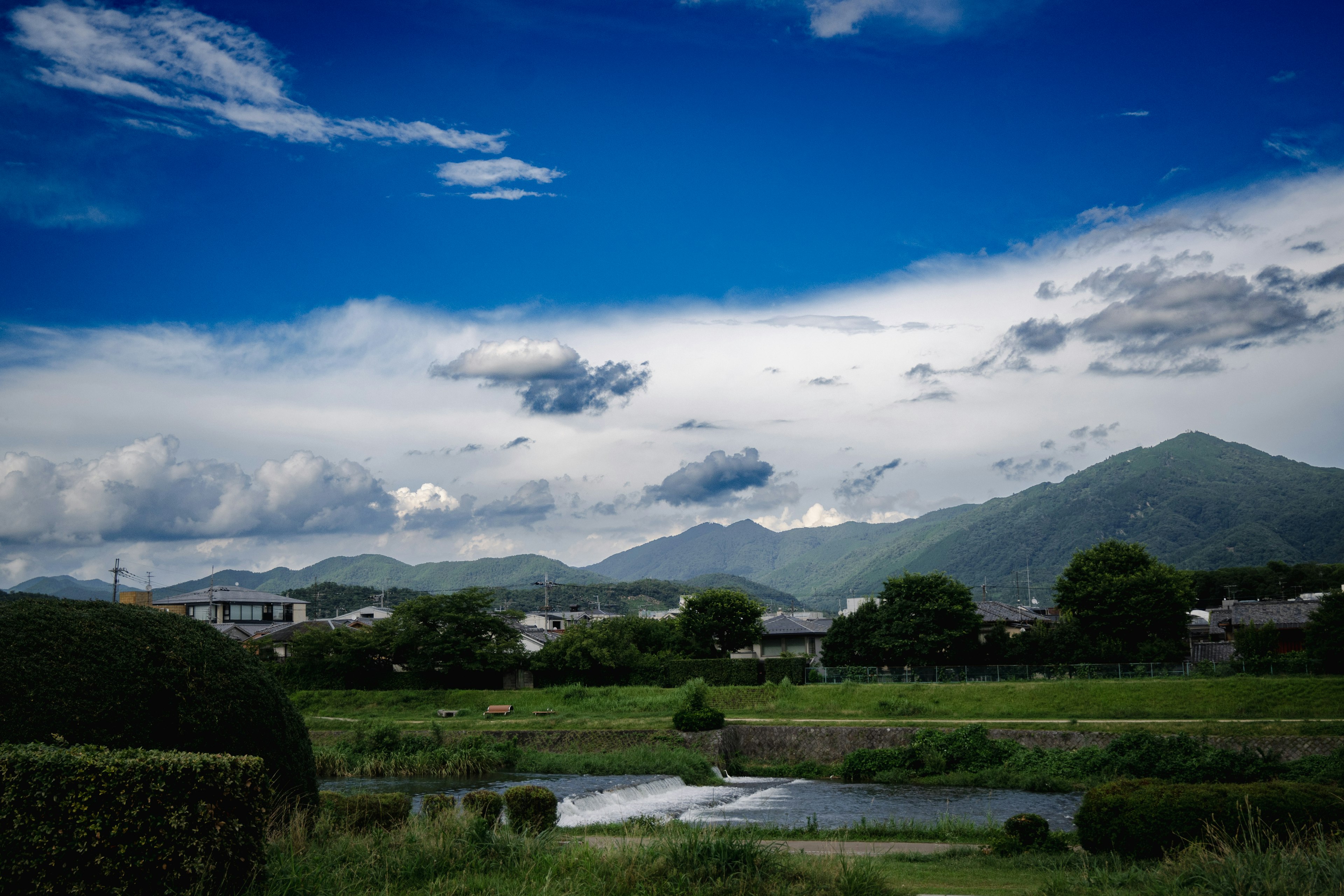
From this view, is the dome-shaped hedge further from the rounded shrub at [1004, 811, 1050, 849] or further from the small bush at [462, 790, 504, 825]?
the rounded shrub at [1004, 811, 1050, 849]

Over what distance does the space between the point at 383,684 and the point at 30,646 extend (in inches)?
1964

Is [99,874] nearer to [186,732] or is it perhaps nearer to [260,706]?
[186,732]

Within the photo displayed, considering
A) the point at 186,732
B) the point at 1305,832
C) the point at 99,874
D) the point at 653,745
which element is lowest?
the point at 653,745

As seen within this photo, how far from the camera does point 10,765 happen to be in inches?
354

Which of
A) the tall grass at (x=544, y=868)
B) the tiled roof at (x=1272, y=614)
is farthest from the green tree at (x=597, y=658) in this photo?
the tall grass at (x=544, y=868)

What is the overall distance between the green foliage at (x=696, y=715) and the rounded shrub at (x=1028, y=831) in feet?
83.2

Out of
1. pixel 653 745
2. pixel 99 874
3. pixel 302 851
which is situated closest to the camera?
pixel 99 874

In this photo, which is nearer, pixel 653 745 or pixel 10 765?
pixel 10 765

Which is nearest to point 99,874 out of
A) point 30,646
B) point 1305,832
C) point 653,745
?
point 30,646

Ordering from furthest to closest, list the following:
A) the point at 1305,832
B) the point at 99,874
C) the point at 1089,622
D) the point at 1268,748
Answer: the point at 1089,622 → the point at 1268,748 → the point at 1305,832 → the point at 99,874

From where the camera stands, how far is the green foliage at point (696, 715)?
40188 mm

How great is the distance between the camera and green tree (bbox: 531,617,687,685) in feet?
191

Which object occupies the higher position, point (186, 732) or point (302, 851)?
point (186, 732)

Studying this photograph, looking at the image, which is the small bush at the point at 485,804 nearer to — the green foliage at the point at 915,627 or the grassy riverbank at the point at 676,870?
the grassy riverbank at the point at 676,870
